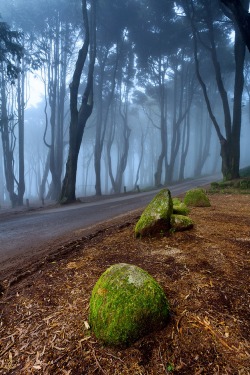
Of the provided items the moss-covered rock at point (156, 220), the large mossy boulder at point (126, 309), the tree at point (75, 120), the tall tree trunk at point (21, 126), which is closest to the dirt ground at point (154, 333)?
the large mossy boulder at point (126, 309)

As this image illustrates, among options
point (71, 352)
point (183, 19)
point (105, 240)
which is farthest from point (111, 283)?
point (183, 19)

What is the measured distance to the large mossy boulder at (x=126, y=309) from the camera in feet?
5.81

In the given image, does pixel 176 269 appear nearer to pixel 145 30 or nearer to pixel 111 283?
pixel 111 283

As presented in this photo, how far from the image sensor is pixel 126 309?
1842mm

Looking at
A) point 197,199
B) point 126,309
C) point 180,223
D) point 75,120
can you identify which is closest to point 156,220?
point 180,223

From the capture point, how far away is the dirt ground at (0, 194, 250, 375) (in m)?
1.60

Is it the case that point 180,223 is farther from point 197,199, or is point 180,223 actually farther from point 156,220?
point 197,199

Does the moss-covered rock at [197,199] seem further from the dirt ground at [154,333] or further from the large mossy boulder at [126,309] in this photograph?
the large mossy boulder at [126,309]

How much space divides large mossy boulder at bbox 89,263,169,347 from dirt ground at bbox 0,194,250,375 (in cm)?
7

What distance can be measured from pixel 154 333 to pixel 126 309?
290mm

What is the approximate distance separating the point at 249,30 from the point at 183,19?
1463 centimetres

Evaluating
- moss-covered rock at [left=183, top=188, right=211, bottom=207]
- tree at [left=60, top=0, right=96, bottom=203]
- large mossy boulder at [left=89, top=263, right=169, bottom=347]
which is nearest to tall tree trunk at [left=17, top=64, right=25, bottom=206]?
tree at [left=60, top=0, right=96, bottom=203]

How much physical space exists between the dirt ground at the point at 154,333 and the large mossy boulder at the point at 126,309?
0.07 m

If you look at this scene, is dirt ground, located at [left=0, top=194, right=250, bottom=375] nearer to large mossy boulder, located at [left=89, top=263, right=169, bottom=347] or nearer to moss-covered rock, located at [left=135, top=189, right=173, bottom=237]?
large mossy boulder, located at [left=89, top=263, right=169, bottom=347]
